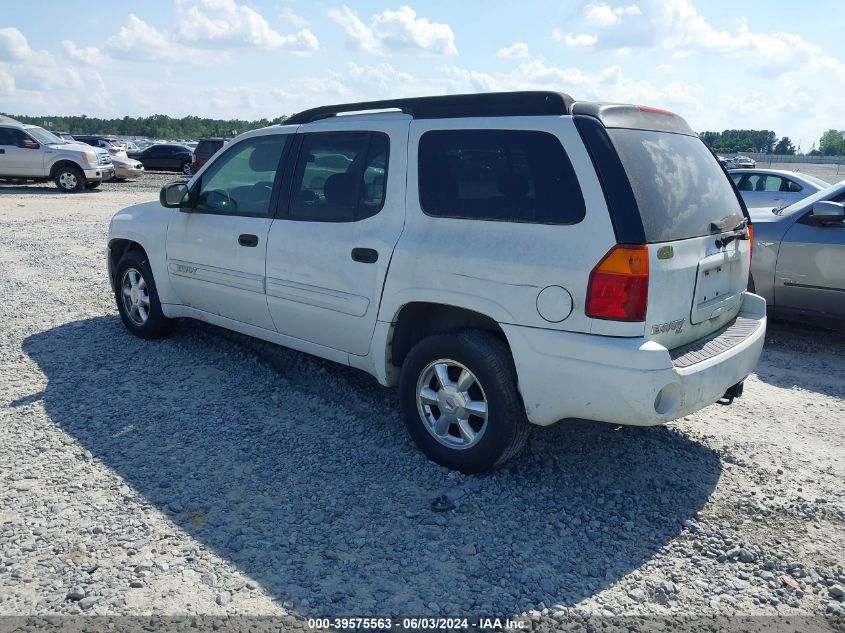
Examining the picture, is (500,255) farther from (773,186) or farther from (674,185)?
(773,186)

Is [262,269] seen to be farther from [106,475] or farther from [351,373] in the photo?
[106,475]

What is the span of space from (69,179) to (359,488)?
20.0 meters

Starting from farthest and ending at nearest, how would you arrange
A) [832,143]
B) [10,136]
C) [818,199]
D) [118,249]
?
1. [832,143]
2. [10,136]
3. [818,199]
4. [118,249]


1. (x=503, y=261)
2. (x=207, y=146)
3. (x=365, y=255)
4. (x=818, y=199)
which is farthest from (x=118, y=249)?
(x=207, y=146)

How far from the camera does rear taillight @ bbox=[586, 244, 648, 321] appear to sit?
326cm

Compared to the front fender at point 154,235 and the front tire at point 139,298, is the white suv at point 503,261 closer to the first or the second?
the front fender at point 154,235

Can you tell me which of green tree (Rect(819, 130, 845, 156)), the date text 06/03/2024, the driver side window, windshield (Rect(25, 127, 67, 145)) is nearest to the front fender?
the driver side window

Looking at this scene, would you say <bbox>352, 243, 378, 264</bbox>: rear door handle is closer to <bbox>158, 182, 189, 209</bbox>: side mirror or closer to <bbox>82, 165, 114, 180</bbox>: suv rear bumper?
<bbox>158, 182, 189, 209</bbox>: side mirror

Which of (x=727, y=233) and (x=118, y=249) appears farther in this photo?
(x=118, y=249)

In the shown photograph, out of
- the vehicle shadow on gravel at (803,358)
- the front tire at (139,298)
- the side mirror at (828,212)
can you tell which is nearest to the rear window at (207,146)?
the front tire at (139,298)

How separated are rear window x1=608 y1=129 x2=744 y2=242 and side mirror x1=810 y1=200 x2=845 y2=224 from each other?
8.24 feet

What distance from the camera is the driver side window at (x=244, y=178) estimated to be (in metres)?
4.92

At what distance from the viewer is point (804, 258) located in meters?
6.39

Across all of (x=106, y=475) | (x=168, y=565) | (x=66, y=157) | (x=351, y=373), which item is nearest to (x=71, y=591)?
(x=168, y=565)
